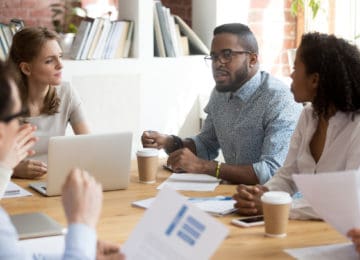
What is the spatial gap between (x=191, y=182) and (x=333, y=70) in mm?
649

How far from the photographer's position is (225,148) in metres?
3.00

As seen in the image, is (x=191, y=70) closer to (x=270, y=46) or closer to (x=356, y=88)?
(x=270, y=46)

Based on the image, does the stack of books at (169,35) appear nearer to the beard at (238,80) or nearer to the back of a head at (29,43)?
the back of a head at (29,43)

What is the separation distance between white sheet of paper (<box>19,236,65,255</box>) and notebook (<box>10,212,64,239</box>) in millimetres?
24

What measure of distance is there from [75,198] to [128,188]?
103 cm

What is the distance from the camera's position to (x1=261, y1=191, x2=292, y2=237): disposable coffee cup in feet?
6.07

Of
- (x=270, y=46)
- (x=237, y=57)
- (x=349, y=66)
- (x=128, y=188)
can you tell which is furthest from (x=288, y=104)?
(x=270, y=46)

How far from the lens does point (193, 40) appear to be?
4492 millimetres

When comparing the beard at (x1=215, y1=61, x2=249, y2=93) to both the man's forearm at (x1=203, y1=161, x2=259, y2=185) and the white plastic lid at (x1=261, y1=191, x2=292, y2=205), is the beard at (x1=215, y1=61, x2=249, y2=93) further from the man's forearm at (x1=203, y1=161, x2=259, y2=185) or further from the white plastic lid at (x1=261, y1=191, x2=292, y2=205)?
the white plastic lid at (x1=261, y1=191, x2=292, y2=205)

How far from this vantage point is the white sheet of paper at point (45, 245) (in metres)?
1.72

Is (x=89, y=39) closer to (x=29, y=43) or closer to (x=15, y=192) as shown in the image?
(x=29, y=43)

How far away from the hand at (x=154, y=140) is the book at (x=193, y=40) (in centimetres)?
164

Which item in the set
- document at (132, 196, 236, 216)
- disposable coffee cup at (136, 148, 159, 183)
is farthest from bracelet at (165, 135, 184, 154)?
document at (132, 196, 236, 216)

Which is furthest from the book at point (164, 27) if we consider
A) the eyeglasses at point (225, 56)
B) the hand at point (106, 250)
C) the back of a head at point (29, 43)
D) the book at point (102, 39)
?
the hand at point (106, 250)
